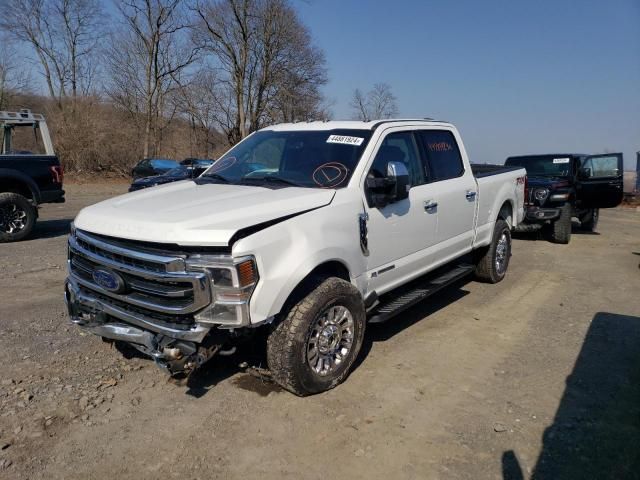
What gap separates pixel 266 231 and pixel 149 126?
110 feet

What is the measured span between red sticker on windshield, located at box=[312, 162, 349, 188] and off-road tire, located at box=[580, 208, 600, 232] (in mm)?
9468

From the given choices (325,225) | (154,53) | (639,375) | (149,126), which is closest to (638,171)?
(639,375)

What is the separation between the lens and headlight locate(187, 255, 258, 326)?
3.07m

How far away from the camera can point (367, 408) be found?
3.56 m

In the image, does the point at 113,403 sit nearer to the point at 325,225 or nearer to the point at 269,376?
the point at 269,376

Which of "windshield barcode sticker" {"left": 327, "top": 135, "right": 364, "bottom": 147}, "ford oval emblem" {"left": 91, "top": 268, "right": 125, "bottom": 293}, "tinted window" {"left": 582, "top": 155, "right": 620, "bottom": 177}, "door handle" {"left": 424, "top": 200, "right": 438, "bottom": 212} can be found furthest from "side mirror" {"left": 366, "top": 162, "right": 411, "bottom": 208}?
"tinted window" {"left": 582, "top": 155, "right": 620, "bottom": 177}

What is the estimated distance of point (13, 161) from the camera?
30.7 ft

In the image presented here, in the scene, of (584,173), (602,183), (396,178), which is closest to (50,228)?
(396,178)

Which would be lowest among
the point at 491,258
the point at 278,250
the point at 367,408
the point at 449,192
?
the point at 367,408

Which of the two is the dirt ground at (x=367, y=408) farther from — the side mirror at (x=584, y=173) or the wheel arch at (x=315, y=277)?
the side mirror at (x=584, y=173)

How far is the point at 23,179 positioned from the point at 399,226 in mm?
7931

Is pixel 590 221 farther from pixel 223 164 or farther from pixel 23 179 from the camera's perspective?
pixel 23 179

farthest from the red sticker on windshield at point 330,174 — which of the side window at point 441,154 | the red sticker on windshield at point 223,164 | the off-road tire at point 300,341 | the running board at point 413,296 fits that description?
the side window at point 441,154

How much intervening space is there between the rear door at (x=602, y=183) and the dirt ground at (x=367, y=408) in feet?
19.0
